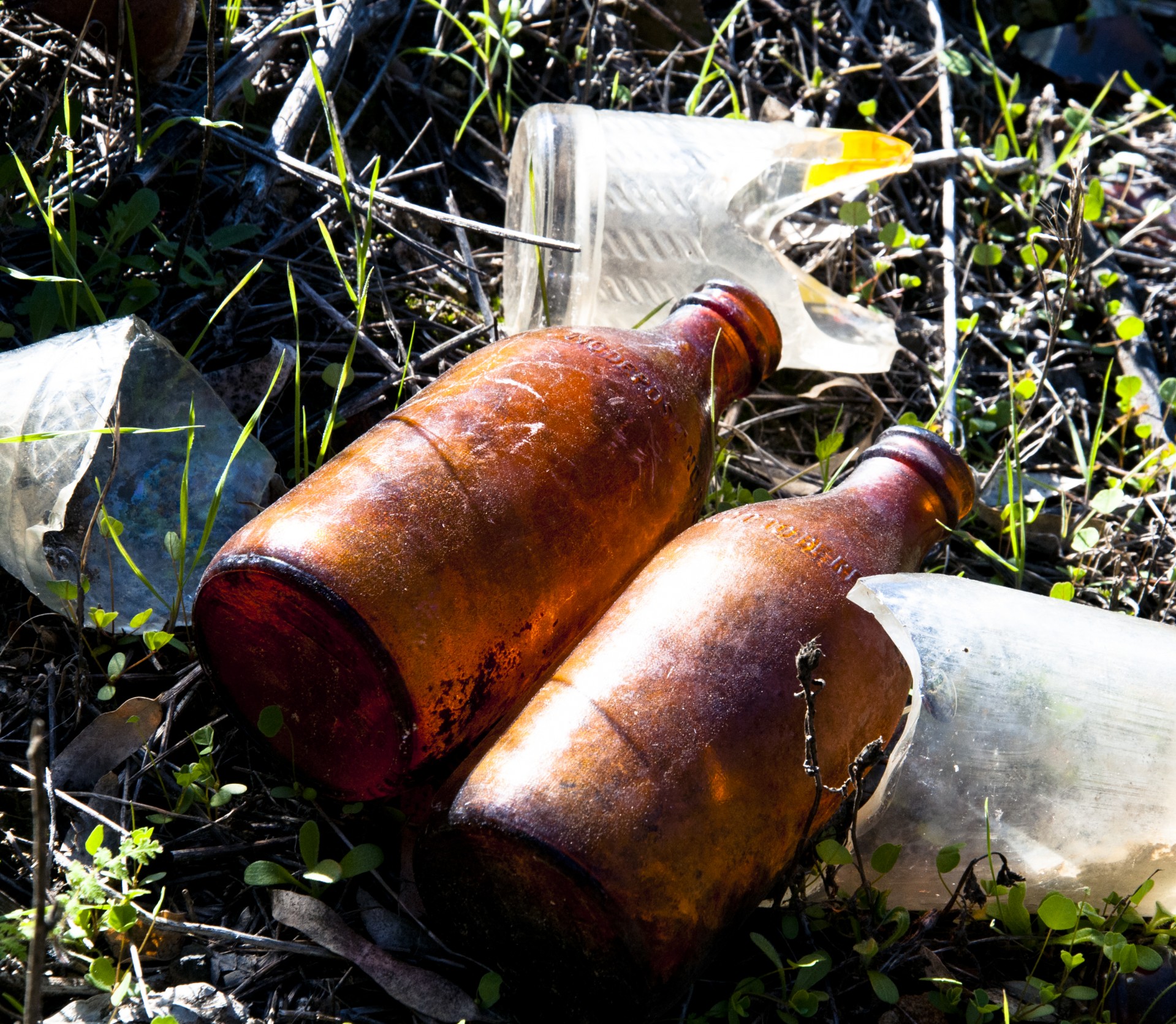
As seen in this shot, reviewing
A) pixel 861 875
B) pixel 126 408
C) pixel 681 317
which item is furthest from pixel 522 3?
pixel 861 875

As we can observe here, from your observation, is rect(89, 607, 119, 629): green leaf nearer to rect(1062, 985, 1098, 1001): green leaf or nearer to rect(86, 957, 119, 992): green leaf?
rect(86, 957, 119, 992): green leaf

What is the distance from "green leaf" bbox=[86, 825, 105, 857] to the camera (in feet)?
4.33

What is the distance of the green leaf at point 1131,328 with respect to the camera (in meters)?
2.32

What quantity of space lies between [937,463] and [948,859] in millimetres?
557

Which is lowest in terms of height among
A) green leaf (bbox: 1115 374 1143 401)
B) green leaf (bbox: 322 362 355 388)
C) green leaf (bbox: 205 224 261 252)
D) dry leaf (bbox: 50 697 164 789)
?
dry leaf (bbox: 50 697 164 789)

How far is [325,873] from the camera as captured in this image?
1388 millimetres

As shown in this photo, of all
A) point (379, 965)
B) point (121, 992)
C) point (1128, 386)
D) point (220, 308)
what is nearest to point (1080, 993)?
point (379, 965)

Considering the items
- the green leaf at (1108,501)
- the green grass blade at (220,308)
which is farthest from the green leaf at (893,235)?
the green grass blade at (220,308)

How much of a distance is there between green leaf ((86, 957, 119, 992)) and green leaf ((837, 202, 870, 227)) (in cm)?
192

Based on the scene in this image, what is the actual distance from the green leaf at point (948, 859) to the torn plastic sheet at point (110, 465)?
3.72 ft

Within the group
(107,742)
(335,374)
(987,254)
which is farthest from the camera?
(987,254)

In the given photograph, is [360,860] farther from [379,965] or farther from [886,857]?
[886,857]

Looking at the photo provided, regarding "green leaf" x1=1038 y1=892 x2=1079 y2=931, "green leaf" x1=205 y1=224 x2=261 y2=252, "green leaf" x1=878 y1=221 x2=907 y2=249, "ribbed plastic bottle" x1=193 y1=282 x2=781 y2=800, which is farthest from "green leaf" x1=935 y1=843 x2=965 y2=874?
"green leaf" x1=205 y1=224 x2=261 y2=252

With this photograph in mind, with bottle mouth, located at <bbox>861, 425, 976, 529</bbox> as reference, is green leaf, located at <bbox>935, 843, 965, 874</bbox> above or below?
below
